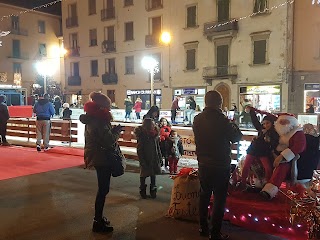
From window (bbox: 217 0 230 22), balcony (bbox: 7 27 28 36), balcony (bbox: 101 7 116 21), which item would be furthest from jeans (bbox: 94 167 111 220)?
balcony (bbox: 7 27 28 36)

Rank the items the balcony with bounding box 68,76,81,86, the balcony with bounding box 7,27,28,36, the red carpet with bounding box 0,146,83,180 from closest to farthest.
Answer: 1. the red carpet with bounding box 0,146,83,180
2. the balcony with bounding box 68,76,81,86
3. the balcony with bounding box 7,27,28,36

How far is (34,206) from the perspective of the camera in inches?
227

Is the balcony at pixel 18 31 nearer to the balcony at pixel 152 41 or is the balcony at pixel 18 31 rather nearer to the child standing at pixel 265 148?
the balcony at pixel 152 41

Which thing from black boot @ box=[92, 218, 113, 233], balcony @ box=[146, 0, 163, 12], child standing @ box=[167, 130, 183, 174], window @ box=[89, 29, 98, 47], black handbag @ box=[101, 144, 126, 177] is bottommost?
black boot @ box=[92, 218, 113, 233]

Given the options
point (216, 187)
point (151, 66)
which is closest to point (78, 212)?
point (216, 187)

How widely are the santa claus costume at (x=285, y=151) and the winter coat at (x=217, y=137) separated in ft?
3.76

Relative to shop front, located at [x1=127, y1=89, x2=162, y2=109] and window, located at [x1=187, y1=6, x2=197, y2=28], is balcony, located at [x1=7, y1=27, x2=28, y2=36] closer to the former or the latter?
shop front, located at [x1=127, y1=89, x2=162, y2=109]

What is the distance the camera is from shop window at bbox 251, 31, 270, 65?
2562cm

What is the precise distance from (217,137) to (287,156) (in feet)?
4.38

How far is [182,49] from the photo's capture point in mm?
30344

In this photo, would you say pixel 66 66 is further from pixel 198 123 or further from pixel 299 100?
pixel 198 123

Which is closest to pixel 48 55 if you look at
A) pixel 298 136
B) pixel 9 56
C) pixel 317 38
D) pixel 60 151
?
pixel 9 56

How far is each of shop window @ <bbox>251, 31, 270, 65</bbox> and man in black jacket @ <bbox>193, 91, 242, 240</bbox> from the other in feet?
75.1

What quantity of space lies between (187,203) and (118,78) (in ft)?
102
